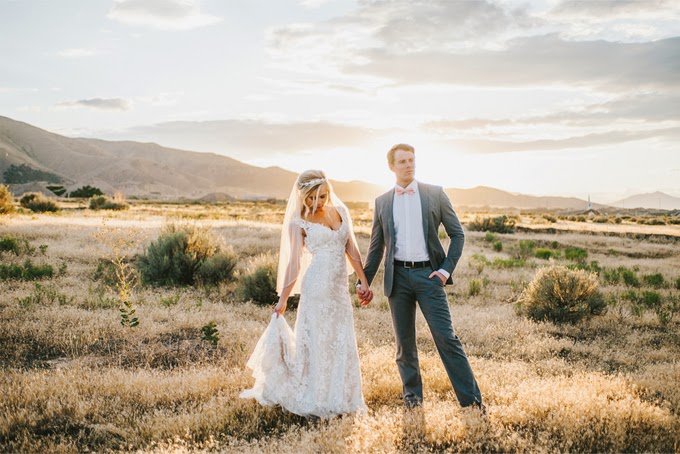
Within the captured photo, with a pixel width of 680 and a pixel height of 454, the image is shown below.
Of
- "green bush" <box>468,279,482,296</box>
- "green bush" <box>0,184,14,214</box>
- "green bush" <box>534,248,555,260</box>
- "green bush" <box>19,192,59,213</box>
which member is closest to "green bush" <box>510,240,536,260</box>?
"green bush" <box>534,248,555,260</box>

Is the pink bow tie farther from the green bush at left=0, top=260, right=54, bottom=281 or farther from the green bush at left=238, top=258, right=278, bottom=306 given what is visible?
the green bush at left=0, top=260, right=54, bottom=281

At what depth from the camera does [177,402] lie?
5.58 m

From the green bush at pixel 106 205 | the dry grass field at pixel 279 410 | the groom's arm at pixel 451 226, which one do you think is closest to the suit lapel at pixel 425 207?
the groom's arm at pixel 451 226

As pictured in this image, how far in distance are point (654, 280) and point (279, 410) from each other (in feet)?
39.5

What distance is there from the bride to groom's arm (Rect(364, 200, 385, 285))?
5.4 inches

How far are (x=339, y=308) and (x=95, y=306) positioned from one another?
6253 millimetres

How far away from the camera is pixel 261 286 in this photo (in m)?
11.0

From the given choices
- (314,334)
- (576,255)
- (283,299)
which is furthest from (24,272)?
(576,255)

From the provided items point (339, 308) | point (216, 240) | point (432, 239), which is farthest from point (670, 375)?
point (216, 240)

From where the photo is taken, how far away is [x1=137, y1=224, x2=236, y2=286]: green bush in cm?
1248

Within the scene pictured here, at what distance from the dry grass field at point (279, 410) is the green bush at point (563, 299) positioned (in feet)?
1.04

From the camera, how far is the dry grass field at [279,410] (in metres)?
4.57

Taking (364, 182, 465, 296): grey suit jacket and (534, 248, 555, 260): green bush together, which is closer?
(364, 182, 465, 296): grey suit jacket

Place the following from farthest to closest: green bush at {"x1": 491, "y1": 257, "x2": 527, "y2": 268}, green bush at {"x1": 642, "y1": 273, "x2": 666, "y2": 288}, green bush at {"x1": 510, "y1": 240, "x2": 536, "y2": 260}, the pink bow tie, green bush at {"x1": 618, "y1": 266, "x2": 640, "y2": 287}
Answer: green bush at {"x1": 510, "y1": 240, "x2": 536, "y2": 260}, green bush at {"x1": 491, "y1": 257, "x2": 527, "y2": 268}, green bush at {"x1": 618, "y1": 266, "x2": 640, "y2": 287}, green bush at {"x1": 642, "y1": 273, "x2": 666, "y2": 288}, the pink bow tie
